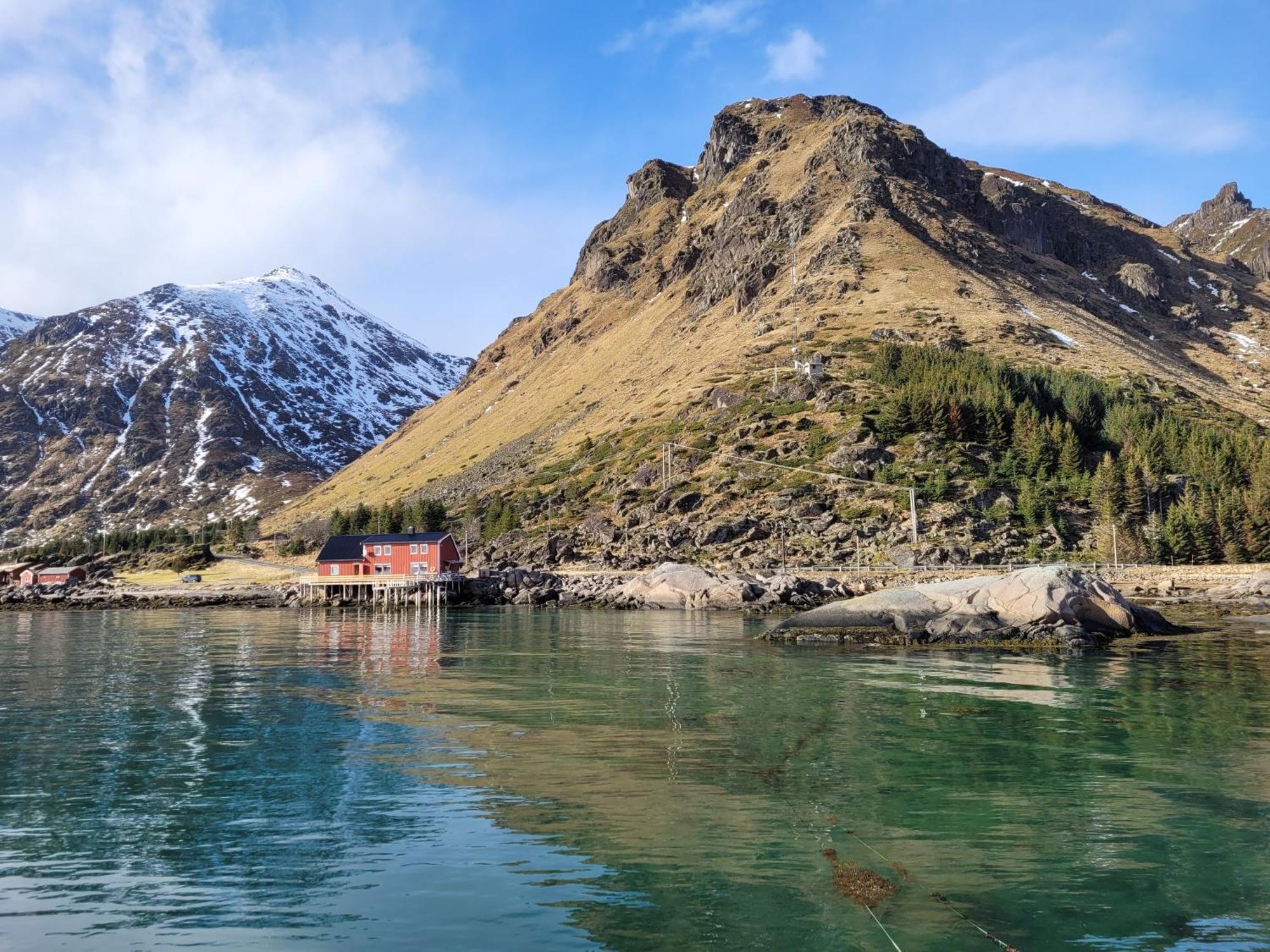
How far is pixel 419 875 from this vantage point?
14.6 metres

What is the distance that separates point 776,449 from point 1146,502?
4347cm

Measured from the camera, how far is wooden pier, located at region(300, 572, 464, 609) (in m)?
101

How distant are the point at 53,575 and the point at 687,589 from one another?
111 metres

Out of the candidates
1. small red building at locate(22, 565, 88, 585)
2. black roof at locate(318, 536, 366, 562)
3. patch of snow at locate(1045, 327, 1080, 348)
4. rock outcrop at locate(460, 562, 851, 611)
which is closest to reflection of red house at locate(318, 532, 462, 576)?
black roof at locate(318, 536, 366, 562)

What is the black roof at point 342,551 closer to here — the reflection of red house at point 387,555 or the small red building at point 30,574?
the reflection of red house at point 387,555

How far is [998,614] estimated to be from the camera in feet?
166

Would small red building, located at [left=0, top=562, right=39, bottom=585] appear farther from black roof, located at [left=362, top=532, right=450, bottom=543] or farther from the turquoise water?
the turquoise water

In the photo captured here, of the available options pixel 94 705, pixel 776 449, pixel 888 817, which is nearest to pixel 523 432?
pixel 776 449

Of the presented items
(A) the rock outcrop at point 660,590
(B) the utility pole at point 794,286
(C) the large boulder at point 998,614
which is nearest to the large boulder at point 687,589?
(A) the rock outcrop at point 660,590

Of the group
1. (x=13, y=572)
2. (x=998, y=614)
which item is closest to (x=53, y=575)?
(x=13, y=572)

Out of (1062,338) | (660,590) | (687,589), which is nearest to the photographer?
(687,589)

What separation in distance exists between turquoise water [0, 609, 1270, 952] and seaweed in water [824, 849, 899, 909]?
165mm

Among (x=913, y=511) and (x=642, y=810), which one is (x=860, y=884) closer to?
(x=642, y=810)

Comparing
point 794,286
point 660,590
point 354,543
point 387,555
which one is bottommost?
point 660,590
